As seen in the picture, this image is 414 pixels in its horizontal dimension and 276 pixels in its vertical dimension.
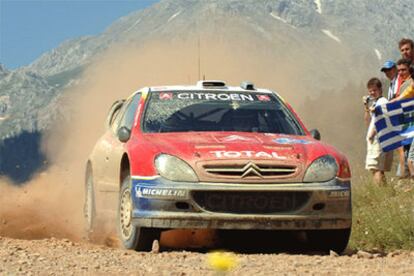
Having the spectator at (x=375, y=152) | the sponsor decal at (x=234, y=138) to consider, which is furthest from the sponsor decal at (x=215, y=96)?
the spectator at (x=375, y=152)

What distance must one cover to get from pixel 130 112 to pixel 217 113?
96cm

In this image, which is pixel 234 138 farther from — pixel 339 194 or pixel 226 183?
pixel 339 194

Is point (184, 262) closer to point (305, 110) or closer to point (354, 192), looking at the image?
point (354, 192)

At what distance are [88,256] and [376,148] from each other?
551 cm

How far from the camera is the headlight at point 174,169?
7.99 metres

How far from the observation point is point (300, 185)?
805 centimetres

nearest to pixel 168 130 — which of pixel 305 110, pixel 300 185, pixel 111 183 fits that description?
pixel 111 183

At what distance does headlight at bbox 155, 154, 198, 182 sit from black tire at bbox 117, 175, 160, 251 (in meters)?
0.46

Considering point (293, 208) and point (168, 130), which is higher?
point (168, 130)

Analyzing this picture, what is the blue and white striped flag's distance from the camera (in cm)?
1136

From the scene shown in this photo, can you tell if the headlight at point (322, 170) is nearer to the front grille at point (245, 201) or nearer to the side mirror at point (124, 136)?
the front grille at point (245, 201)

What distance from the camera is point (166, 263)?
7160 millimetres

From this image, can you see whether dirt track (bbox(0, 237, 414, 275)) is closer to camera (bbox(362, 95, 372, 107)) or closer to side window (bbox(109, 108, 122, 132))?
side window (bbox(109, 108, 122, 132))

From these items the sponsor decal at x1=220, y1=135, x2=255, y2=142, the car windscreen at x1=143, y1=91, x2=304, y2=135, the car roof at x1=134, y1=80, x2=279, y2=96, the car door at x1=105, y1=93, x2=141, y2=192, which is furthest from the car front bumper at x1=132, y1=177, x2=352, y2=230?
the car roof at x1=134, y1=80, x2=279, y2=96
